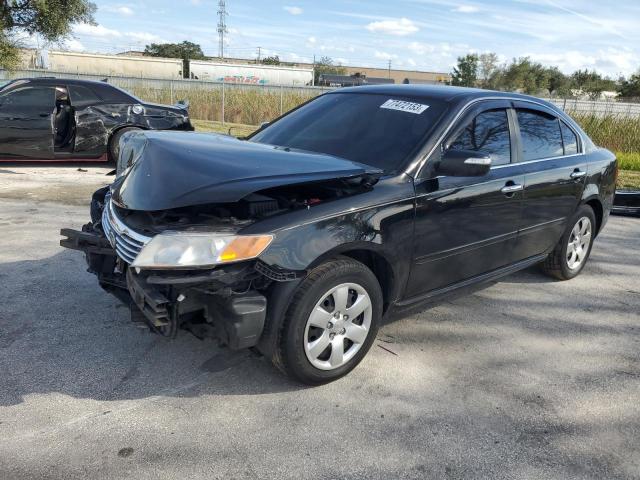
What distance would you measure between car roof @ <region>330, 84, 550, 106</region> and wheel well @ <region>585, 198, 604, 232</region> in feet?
4.76

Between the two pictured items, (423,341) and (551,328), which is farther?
(551,328)

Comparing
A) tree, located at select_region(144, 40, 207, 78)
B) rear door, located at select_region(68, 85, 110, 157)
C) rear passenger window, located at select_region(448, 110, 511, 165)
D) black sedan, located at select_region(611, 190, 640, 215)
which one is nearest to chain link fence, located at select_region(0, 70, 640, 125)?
rear door, located at select_region(68, 85, 110, 157)

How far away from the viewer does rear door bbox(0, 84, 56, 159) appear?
8.95 metres

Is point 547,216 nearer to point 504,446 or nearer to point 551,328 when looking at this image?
point 551,328

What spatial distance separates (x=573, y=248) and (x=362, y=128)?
104 inches

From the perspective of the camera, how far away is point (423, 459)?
260 cm

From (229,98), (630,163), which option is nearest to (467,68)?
(229,98)

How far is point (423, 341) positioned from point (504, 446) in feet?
3.84

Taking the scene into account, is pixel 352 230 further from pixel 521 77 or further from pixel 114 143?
pixel 521 77

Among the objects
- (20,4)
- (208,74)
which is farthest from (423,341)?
(208,74)

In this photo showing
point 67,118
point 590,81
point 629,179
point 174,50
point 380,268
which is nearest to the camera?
point 380,268

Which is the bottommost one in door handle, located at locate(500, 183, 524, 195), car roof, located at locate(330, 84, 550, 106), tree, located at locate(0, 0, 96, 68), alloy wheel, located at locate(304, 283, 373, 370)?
alloy wheel, located at locate(304, 283, 373, 370)

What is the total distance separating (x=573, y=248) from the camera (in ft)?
17.2

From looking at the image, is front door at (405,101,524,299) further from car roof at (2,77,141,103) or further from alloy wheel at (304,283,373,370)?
car roof at (2,77,141,103)
